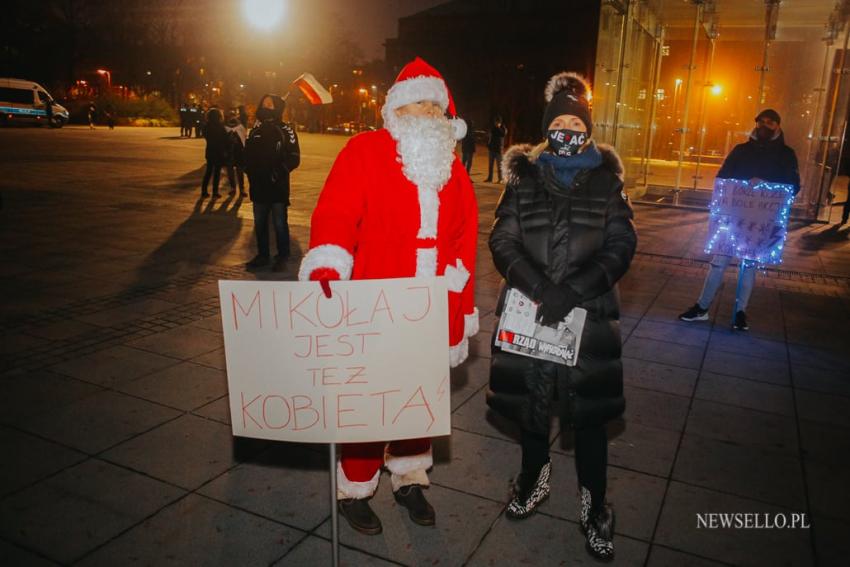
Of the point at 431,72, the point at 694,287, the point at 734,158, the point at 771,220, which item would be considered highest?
the point at 431,72

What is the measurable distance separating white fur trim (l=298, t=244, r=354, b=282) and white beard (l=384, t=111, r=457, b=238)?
0.36 metres

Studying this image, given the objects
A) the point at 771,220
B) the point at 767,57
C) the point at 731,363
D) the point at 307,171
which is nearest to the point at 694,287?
the point at 771,220

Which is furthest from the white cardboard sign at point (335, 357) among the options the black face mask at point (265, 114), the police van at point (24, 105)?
the police van at point (24, 105)

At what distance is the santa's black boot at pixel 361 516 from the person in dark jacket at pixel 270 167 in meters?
5.02

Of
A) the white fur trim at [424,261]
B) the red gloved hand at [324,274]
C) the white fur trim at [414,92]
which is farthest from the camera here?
the white fur trim at [414,92]

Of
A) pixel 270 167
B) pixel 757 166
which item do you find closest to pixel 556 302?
pixel 757 166

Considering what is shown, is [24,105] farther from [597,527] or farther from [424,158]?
[597,527]

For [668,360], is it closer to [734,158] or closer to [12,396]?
[734,158]

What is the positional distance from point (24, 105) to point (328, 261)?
38.5 m

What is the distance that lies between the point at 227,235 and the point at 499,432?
6.93 m

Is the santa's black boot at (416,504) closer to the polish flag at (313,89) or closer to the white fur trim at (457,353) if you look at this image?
the white fur trim at (457,353)

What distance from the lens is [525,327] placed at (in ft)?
9.01

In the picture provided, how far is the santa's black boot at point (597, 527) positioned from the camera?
281 centimetres

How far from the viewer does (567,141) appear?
2.76 meters
